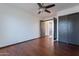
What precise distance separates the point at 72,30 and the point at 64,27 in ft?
1.24

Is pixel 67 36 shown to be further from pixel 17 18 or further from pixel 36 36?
pixel 17 18

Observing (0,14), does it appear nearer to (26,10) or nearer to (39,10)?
(26,10)

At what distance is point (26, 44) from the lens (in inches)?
118

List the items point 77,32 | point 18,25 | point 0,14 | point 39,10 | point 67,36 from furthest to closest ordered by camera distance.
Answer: point 67,36, point 18,25, point 77,32, point 0,14, point 39,10

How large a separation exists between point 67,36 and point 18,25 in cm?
183

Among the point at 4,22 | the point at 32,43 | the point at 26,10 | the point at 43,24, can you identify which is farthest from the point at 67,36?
the point at 4,22

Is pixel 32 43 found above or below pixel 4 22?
below

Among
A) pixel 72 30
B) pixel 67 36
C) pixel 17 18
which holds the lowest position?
pixel 67 36

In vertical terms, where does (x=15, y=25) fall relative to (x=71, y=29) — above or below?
above

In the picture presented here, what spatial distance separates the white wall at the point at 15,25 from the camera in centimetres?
262

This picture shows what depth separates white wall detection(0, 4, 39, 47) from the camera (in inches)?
103

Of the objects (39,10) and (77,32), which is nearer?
(39,10)

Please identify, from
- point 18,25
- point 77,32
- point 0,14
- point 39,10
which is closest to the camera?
point 39,10

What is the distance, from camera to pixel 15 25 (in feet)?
10.0
